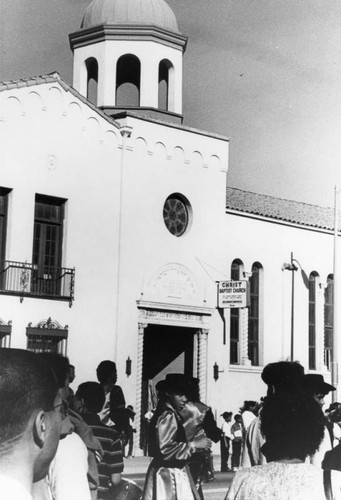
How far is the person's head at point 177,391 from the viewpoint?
5.89 meters

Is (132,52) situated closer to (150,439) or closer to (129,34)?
(129,34)

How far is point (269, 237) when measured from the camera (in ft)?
74.0

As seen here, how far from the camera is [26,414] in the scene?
2.04 m

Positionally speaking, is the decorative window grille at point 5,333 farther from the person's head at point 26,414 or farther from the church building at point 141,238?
the person's head at point 26,414

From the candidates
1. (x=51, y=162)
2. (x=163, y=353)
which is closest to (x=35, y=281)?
(x=51, y=162)

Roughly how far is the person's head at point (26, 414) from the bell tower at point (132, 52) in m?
18.6

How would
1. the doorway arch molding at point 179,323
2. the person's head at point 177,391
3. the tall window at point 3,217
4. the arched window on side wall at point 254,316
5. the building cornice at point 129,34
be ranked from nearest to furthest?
the person's head at point 177,391, the tall window at point 3,217, the doorway arch molding at point 179,323, the building cornice at point 129,34, the arched window on side wall at point 254,316

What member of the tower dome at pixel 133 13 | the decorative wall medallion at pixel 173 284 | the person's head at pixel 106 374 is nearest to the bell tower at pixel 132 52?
the tower dome at pixel 133 13

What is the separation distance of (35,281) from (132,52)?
6.65 metres

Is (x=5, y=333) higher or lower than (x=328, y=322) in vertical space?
lower

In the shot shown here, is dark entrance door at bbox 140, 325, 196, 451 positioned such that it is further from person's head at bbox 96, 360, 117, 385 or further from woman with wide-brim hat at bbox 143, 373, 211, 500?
woman with wide-brim hat at bbox 143, 373, 211, 500

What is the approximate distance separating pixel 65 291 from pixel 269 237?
22.2 ft

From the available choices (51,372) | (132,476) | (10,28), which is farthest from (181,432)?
(132,476)

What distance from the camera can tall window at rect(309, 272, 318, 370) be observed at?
921 inches
